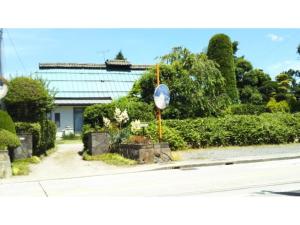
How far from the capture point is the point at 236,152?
21.2m

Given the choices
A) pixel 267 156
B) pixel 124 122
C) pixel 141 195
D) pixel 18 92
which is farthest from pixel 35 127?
pixel 141 195

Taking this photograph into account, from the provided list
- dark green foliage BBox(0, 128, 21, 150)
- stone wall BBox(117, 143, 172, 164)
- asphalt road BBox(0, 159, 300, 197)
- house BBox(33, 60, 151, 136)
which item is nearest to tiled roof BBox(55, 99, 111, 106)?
house BBox(33, 60, 151, 136)

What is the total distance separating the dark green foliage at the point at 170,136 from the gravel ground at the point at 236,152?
631mm

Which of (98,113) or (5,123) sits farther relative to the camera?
(98,113)

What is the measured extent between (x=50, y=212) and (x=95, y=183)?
563cm

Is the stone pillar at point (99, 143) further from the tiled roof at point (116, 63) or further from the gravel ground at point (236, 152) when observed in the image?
the tiled roof at point (116, 63)

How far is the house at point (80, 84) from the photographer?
138 feet

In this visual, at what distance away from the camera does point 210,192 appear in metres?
10.9

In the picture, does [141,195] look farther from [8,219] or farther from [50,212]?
[8,219]

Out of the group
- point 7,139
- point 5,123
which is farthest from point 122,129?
point 7,139

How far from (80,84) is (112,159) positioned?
26124 millimetres

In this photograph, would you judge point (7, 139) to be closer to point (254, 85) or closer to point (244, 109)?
point (244, 109)

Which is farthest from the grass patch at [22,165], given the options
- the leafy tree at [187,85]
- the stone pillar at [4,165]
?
the leafy tree at [187,85]

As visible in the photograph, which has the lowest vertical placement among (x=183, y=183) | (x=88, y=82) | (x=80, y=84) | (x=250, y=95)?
(x=183, y=183)
